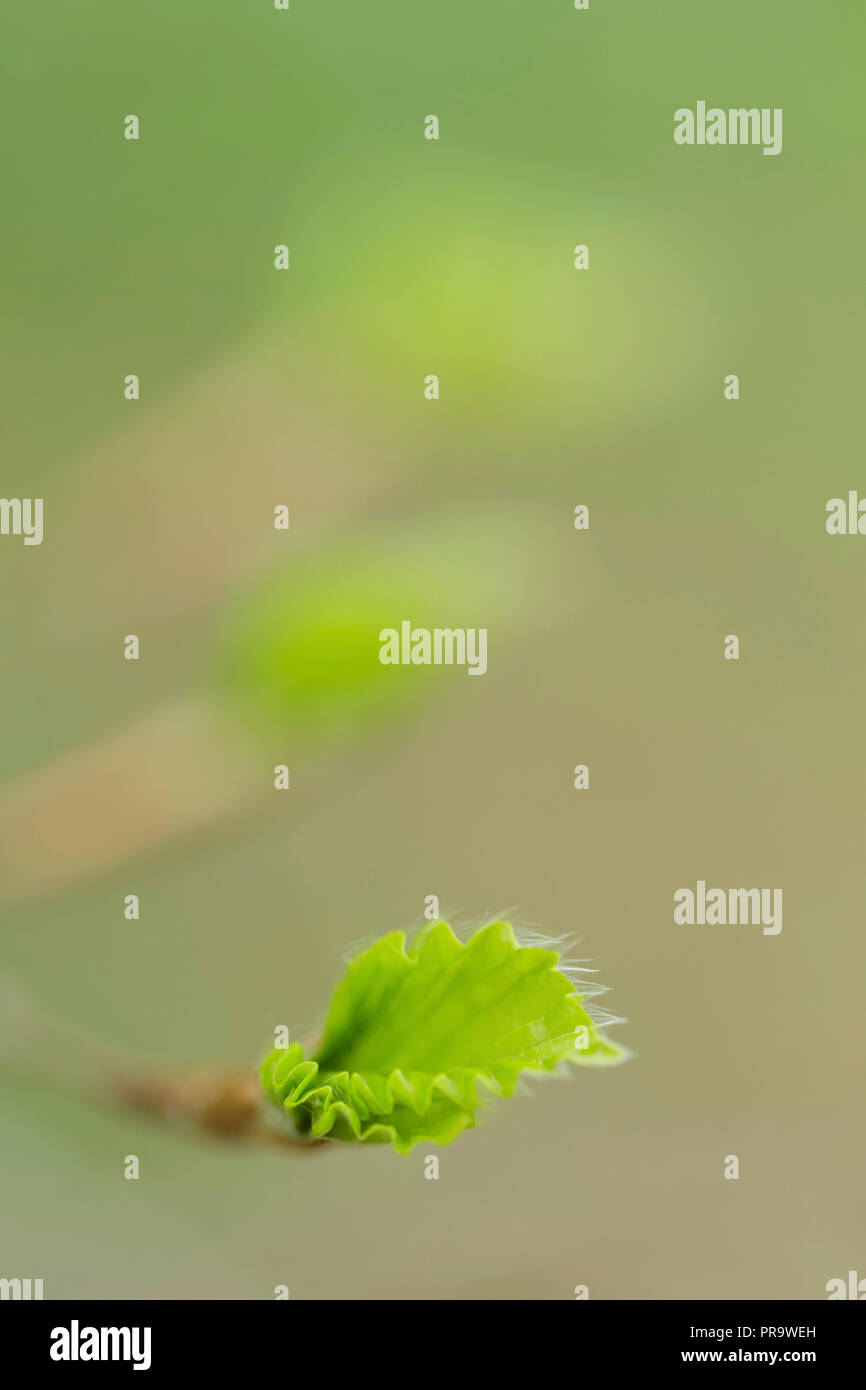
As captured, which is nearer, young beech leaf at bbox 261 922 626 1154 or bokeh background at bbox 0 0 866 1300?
young beech leaf at bbox 261 922 626 1154

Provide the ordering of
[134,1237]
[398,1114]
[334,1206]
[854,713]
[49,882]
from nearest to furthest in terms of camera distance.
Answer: [398,1114] < [49,882] < [134,1237] < [334,1206] < [854,713]

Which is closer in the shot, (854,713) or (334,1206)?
(334,1206)

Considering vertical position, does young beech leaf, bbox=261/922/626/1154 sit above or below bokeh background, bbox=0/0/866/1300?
below
